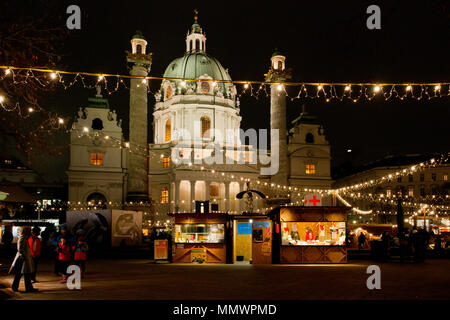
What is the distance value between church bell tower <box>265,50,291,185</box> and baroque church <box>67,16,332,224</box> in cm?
11

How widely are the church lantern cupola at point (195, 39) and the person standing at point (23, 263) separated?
69.2m

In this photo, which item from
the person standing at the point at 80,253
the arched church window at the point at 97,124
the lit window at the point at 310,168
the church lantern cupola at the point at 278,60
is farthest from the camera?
the lit window at the point at 310,168

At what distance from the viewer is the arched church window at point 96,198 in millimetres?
57250

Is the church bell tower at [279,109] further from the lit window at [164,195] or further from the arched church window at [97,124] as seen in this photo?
the arched church window at [97,124]

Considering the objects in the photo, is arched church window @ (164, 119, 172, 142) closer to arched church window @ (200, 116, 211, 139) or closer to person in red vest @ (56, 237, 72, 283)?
arched church window @ (200, 116, 211, 139)

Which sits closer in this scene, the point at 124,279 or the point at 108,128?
the point at 124,279

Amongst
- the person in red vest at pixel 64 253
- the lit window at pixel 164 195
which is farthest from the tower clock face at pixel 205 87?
the person in red vest at pixel 64 253

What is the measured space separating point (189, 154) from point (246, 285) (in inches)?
1929

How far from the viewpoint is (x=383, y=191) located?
7400 centimetres

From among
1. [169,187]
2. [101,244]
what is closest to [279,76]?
[169,187]

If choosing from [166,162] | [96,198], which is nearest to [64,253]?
[96,198]
